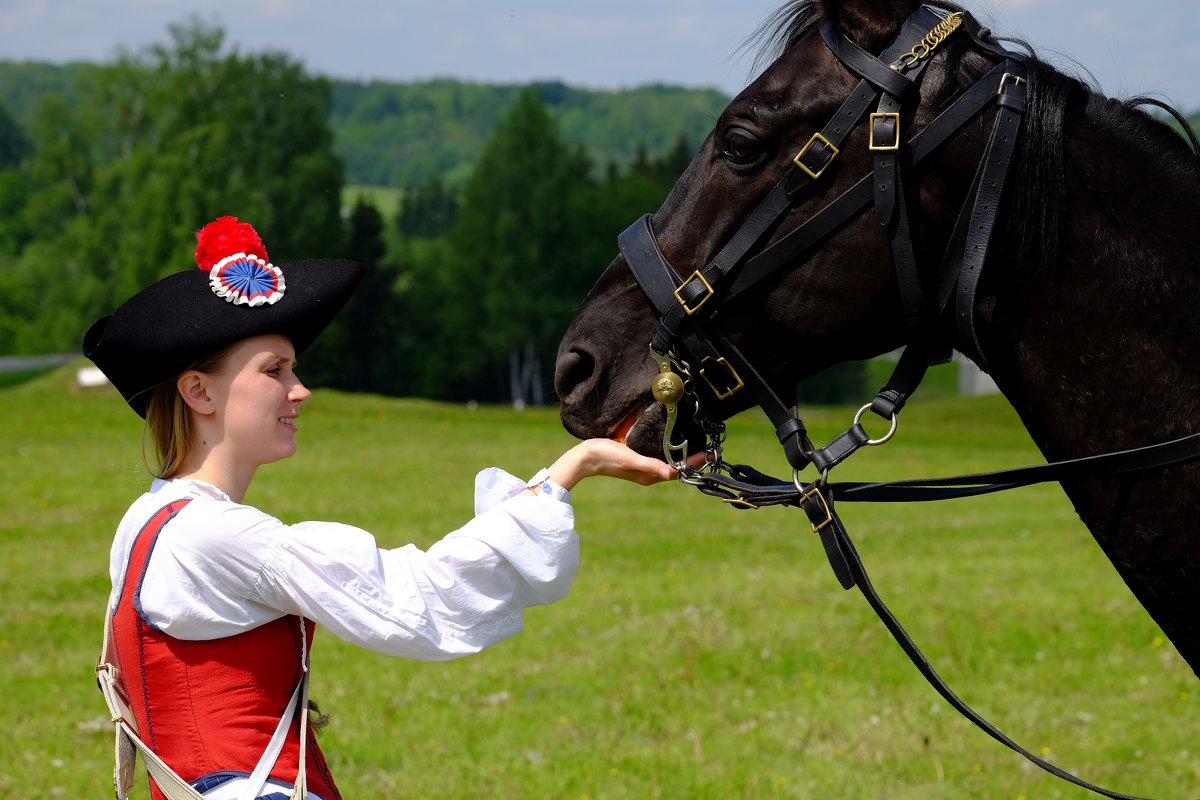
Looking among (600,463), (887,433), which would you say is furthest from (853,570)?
(600,463)

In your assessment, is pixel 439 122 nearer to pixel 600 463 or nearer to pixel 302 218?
pixel 302 218

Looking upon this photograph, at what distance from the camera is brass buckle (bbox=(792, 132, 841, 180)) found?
9.21ft

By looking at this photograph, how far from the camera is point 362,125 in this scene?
17475cm

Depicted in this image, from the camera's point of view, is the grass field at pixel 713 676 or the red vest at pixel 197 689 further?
the grass field at pixel 713 676

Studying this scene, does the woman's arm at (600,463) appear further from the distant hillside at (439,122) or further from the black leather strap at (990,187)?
the distant hillside at (439,122)

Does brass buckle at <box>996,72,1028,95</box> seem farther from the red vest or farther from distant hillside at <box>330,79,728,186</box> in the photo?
distant hillside at <box>330,79,728,186</box>

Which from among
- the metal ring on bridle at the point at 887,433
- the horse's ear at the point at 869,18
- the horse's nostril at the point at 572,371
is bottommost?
the horse's nostril at the point at 572,371

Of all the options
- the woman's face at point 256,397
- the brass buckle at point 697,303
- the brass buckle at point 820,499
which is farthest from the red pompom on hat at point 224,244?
the brass buckle at point 820,499

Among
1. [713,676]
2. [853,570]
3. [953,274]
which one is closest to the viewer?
[953,274]

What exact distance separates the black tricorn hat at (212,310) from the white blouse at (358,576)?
1.17ft

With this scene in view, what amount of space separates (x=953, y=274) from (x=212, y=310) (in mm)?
1649

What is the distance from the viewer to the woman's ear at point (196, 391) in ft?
9.50

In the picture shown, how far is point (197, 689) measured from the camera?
Answer: 8.96 feet

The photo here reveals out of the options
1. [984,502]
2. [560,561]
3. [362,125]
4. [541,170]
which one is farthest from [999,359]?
[362,125]
